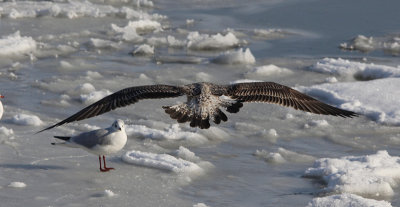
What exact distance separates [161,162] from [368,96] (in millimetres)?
3645

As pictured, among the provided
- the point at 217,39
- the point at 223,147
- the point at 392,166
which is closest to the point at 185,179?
the point at 223,147

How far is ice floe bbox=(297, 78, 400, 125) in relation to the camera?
8.34 meters

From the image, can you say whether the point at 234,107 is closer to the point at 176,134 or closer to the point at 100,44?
the point at 176,134

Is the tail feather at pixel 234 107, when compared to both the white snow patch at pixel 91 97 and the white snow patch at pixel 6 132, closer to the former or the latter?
the white snow patch at pixel 6 132

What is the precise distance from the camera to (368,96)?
8.87 metres

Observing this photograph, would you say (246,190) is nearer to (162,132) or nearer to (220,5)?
(162,132)

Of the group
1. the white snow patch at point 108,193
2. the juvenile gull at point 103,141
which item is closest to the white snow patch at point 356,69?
the juvenile gull at point 103,141

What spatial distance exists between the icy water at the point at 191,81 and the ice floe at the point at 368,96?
0.02 metres

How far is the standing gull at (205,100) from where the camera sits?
20.0 feet

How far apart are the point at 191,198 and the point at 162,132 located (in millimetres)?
1862

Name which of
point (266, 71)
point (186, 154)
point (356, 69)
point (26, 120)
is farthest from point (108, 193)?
point (356, 69)

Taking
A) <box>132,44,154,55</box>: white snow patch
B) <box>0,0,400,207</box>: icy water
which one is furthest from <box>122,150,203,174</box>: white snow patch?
<box>132,44,154,55</box>: white snow patch

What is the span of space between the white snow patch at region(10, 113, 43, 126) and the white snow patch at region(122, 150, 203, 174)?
1.42 m

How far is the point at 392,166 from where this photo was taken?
21.1ft
